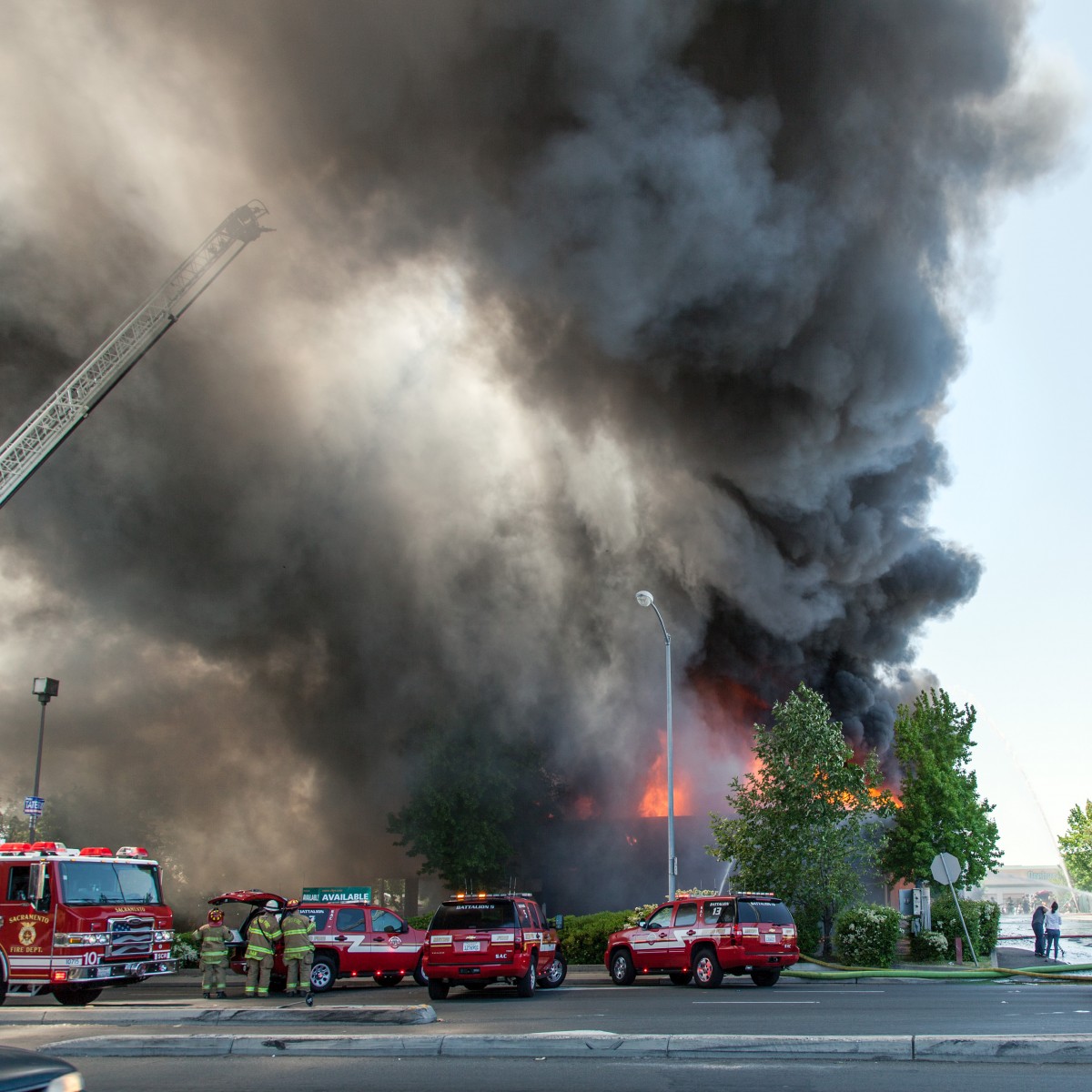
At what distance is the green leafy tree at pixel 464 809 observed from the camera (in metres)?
44.2

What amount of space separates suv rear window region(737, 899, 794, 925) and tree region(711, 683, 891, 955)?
8.02 metres

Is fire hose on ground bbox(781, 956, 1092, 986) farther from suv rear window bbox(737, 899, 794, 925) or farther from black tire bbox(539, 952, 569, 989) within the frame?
black tire bbox(539, 952, 569, 989)

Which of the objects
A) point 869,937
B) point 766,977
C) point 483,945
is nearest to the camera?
point 483,945

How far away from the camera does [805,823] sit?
27.3 meters

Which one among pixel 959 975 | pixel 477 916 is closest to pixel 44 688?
pixel 477 916

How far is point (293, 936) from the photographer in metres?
17.1

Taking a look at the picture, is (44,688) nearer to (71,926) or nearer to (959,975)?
(71,926)

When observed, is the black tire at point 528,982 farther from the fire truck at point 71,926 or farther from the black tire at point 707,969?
the fire truck at point 71,926

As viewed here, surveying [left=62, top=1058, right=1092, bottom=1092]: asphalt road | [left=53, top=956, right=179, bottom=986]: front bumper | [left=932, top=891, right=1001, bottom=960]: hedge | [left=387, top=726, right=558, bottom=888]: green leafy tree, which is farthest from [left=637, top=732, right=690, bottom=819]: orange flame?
[left=62, top=1058, right=1092, bottom=1092]: asphalt road

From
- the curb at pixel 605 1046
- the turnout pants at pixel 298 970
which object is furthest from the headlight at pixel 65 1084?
the turnout pants at pixel 298 970

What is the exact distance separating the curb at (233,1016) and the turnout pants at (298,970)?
115 inches

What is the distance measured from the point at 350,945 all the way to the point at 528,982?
4159mm

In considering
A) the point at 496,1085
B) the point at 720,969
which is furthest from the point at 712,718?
the point at 496,1085

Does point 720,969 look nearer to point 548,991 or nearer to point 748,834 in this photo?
point 548,991
